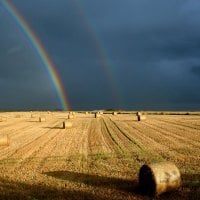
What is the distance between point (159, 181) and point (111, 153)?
7.85m

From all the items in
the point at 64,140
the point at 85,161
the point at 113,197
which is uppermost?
the point at 64,140

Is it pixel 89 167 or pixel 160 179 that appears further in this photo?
pixel 89 167

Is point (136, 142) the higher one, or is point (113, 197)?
point (136, 142)

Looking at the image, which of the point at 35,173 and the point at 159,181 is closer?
the point at 159,181

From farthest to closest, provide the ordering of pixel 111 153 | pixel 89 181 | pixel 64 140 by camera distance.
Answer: pixel 64 140, pixel 111 153, pixel 89 181

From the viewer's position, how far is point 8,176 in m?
13.9

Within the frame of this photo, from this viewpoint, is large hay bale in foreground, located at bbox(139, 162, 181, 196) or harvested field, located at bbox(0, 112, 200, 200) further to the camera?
harvested field, located at bbox(0, 112, 200, 200)

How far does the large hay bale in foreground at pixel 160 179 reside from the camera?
425 inches

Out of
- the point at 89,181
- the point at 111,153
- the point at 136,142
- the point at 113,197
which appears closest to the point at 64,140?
the point at 136,142

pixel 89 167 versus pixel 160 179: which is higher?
pixel 89 167

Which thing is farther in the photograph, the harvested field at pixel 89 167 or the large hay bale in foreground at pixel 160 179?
the harvested field at pixel 89 167

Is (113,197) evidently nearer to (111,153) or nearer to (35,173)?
(35,173)

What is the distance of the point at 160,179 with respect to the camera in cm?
1081

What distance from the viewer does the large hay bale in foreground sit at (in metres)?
10.8
